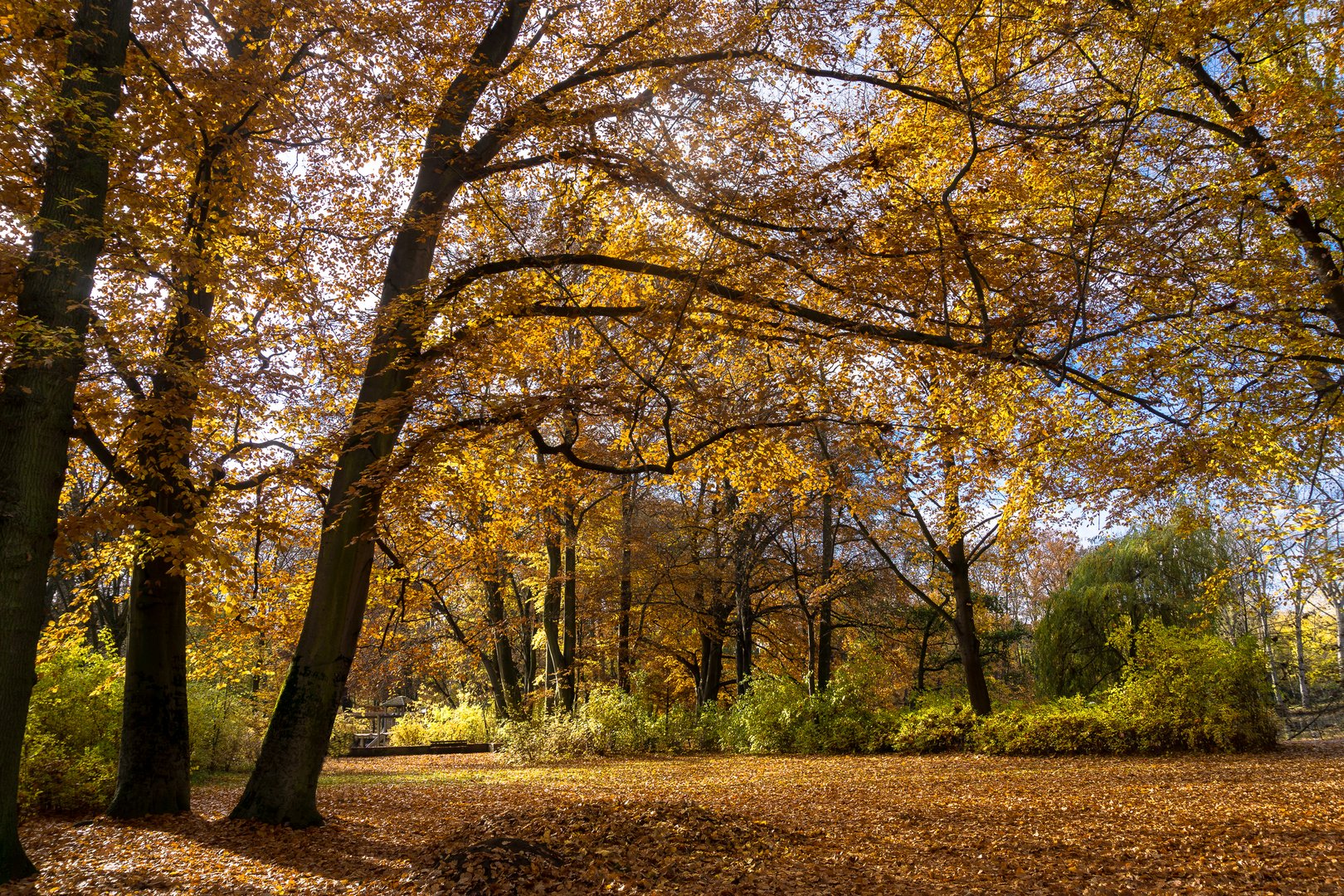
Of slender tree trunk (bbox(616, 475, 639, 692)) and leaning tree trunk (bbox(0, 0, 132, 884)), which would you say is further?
slender tree trunk (bbox(616, 475, 639, 692))

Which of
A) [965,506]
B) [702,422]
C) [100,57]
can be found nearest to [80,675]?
[100,57]

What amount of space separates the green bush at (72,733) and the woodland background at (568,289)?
1.7 inches

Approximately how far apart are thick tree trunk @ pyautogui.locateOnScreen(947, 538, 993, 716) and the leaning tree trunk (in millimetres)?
13369

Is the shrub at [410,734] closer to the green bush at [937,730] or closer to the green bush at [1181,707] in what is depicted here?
the green bush at [937,730]

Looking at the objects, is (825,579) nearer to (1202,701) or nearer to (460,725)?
(1202,701)

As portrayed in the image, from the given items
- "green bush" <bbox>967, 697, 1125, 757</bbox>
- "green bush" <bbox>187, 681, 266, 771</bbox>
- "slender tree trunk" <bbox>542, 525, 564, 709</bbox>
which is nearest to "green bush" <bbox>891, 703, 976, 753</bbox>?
"green bush" <bbox>967, 697, 1125, 757</bbox>

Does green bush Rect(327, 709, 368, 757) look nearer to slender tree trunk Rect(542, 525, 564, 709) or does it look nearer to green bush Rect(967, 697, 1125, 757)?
slender tree trunk Rect(542, 525, 564, 709)

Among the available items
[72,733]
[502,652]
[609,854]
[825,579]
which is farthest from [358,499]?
[502,652]

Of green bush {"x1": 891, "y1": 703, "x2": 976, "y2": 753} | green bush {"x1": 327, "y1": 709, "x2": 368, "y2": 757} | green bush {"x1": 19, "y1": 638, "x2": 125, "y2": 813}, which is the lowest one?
green bush {"x1": 327, "y1": 709, "x2": 368, "y2": 757}

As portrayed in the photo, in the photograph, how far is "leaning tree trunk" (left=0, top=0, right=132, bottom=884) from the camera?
4945 millimetres

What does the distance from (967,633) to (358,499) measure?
39.3 feet

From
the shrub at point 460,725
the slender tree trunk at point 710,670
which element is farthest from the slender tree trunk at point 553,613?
the shrub at point 460,725

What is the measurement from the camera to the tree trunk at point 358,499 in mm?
7082

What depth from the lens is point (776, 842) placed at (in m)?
6.20
